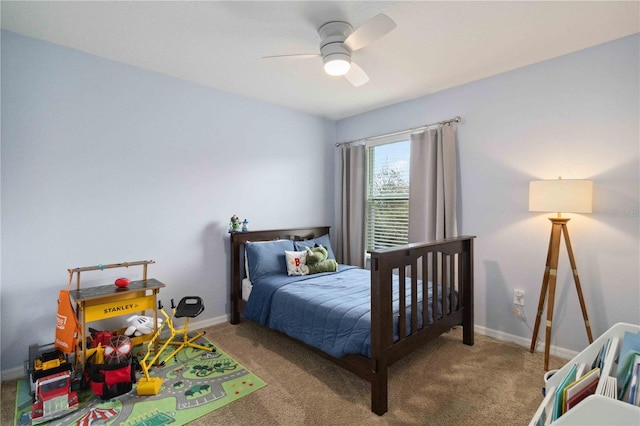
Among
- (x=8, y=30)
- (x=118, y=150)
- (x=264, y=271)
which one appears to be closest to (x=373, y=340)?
(x=264, y=271)

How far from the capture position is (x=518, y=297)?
2713 millimetres

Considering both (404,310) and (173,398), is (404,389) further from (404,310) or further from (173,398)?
(173,398)

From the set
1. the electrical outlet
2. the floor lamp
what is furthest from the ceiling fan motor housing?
the electrical outlet

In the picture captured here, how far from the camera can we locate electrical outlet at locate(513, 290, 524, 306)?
106 inches

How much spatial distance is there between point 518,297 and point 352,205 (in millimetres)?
1997

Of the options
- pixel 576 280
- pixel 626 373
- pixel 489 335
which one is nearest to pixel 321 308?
pixel 626 373

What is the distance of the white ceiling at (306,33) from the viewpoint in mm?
1885

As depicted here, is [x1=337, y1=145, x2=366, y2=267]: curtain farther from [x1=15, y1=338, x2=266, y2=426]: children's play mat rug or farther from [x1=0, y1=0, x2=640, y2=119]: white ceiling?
[x1=15, y1=338, x2=266, y2=426]: children's play mat rug

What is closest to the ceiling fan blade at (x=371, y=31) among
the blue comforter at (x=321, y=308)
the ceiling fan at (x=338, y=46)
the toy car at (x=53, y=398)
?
the ceiling fan at (x=338, y=46)

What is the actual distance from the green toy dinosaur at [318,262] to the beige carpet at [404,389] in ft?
2.46

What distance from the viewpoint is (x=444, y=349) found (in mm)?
2580

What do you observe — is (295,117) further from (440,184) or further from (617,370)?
(617,370)

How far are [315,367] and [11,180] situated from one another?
2.50 meters

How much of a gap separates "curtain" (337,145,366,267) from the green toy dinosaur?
74 cm
